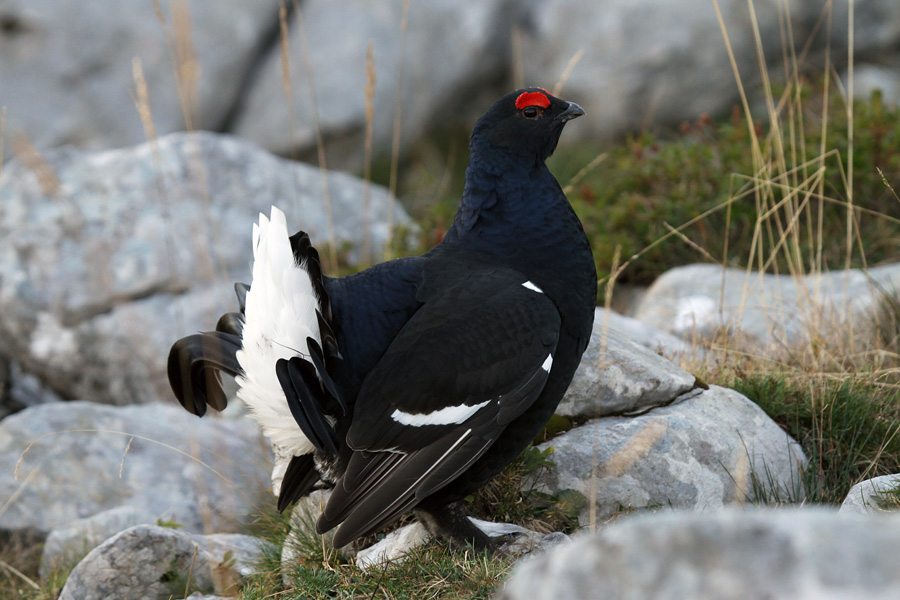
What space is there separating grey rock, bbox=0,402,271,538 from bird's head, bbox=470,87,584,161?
2.22 meters

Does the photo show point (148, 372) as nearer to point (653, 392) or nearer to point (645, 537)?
point (653, 392)

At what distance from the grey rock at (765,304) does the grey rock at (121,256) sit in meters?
2.46

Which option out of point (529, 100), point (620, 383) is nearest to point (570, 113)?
point (529, 100)

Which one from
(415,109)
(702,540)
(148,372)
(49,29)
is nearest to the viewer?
(702,540)

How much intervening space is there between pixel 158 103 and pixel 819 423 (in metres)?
7.70

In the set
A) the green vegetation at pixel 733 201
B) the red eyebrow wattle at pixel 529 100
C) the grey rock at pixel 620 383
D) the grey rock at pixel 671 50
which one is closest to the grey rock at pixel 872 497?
the grey rock at pixel 620 383

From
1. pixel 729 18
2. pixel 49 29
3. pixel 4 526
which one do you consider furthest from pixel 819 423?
pixel 49 29

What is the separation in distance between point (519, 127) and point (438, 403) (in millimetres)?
1265

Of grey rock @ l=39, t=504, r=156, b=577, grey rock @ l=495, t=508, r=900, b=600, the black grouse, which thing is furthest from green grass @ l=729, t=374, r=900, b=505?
grey rock @ l=39, t=504, r=156, b=577

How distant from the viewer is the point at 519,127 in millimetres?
3539

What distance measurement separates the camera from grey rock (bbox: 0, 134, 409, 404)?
6543mm

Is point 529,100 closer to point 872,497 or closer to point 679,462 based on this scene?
point 679,462

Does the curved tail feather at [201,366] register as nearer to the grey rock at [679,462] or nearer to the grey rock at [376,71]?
the grey rock at [679,462]

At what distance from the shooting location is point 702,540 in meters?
1.08
